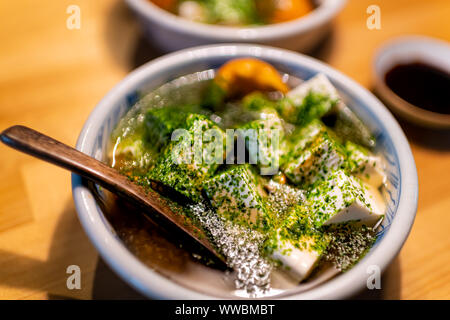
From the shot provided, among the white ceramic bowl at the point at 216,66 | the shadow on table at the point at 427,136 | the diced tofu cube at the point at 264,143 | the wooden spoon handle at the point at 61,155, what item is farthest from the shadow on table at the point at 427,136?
the wooden spoon handle at the point at 61,155

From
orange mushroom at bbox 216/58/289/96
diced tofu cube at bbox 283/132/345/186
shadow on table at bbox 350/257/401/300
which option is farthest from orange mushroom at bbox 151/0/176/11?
shadow on table at bbox 350/257/401/300

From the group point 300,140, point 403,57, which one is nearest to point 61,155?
point 300,140

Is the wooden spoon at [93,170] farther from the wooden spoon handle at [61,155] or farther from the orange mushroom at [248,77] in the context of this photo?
the orange mushroom at [248,77]

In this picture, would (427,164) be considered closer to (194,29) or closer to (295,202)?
(295,202)

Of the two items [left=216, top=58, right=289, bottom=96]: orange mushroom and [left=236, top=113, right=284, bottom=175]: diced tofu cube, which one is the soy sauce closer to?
[left=216, top=58, right=289, bottom=96]: orange mushroom

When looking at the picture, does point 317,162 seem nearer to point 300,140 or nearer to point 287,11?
point 300,140
